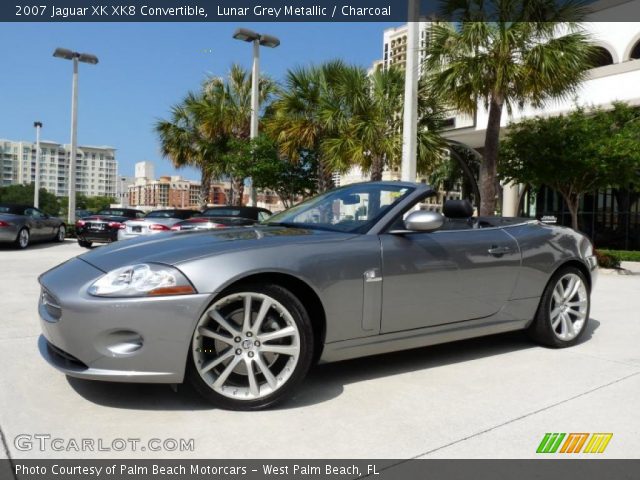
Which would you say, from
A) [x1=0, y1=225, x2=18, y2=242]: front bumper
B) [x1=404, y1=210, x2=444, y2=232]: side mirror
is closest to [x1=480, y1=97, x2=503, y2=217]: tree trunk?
[x1=404, y1=210, x2=444, y2=232]: side mirror

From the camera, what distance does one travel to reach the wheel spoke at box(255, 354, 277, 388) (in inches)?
113

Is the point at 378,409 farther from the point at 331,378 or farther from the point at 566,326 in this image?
the point at 566,326

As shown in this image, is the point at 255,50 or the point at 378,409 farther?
the point at 255,50

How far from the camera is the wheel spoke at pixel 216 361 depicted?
2.80m

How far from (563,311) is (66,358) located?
3708 mm

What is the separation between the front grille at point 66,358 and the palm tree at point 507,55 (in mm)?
10669

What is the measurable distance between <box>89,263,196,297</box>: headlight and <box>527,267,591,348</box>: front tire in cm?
291

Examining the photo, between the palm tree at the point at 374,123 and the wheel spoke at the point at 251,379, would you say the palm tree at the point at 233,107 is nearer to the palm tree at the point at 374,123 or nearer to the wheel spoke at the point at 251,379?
the palm tree at the point at 374,123

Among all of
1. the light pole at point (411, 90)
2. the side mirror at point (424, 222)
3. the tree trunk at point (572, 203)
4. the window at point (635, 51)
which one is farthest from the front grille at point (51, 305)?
the window at point (635, 51)

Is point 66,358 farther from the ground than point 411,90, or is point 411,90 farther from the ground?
point 411,90

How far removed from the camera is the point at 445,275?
3.58 metres

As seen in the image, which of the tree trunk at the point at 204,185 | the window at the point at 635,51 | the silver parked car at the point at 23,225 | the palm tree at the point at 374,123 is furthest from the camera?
the tree trunk at the point at 204,185

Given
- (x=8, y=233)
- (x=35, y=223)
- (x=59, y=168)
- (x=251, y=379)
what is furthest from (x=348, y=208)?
(x=59, y=168)

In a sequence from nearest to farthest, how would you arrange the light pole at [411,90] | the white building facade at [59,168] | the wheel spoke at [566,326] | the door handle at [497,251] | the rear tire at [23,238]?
1. the door handle at [497,251]
2. the wheel spoke at [566,326]
3. the light pole at [411,90]
4. the rear tire at [23,238]
5. the white building facade at [59,168]
